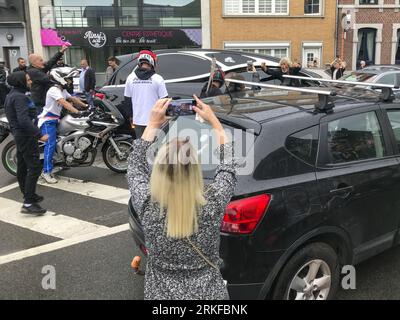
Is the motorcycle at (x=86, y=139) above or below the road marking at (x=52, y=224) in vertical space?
above

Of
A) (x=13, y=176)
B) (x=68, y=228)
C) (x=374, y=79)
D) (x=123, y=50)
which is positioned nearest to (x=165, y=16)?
(x=123, y=50)

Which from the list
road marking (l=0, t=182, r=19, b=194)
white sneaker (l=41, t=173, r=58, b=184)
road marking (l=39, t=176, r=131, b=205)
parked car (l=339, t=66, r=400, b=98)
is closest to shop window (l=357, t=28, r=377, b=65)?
parked car (l=339, t=66, r=400, b=98)

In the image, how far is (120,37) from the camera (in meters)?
24.9

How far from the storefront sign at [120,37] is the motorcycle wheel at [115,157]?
741 inches

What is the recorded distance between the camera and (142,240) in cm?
332

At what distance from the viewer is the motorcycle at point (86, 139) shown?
6.95 metres

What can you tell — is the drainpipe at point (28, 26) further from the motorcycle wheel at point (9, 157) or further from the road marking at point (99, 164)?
the motorcycle wheel at point (9, 157)

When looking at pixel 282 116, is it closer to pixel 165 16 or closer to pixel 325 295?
pixel 325 295

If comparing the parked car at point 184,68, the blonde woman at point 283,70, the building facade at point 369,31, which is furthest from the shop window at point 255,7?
the blonde woman at point 283,70

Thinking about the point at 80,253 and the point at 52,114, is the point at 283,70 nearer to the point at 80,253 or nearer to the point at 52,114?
the point at 52,114

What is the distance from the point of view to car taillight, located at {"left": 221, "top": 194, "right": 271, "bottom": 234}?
2.68 metres

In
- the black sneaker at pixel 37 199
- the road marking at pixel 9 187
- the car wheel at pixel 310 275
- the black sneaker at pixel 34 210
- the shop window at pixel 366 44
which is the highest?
the shop window at pixel 366 44

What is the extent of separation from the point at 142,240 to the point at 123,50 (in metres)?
23.7

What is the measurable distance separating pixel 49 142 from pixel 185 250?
17.7 ft
